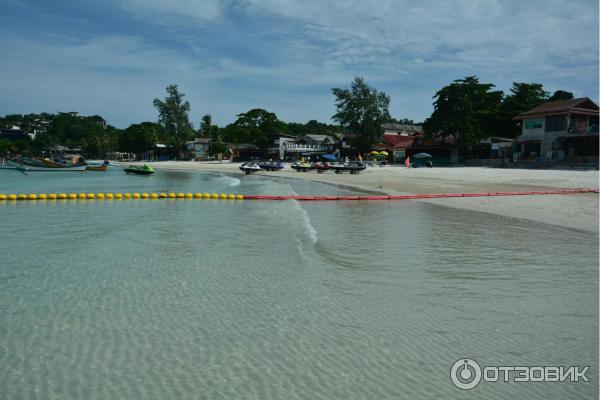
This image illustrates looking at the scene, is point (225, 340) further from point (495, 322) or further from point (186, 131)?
point (186, 131)

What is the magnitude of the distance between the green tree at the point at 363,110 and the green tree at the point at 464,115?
567 inches

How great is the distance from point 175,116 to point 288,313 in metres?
106

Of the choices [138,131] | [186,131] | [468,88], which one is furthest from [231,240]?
[138,131]

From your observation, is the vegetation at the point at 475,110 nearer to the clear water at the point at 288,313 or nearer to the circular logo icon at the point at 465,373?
the clear water at the point at 288,313

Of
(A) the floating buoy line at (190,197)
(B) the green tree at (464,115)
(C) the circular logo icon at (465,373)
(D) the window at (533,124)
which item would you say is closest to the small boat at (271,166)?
(B) the green tree at (464,115)

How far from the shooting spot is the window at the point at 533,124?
1997 inches

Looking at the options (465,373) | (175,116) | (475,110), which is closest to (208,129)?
(175,116)

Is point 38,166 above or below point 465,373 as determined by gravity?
above

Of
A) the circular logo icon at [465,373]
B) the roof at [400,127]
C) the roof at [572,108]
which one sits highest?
the roof at [400,127]

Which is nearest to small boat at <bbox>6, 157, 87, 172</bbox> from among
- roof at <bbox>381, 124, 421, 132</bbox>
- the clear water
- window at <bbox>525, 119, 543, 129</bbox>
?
roof at <bbox>381, 124, 421, 132</bbox>

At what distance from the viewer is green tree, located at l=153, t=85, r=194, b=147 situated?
10483 cm

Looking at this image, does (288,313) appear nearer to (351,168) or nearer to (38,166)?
(351,168)

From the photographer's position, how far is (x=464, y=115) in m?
61.8

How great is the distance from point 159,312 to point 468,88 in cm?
6594
